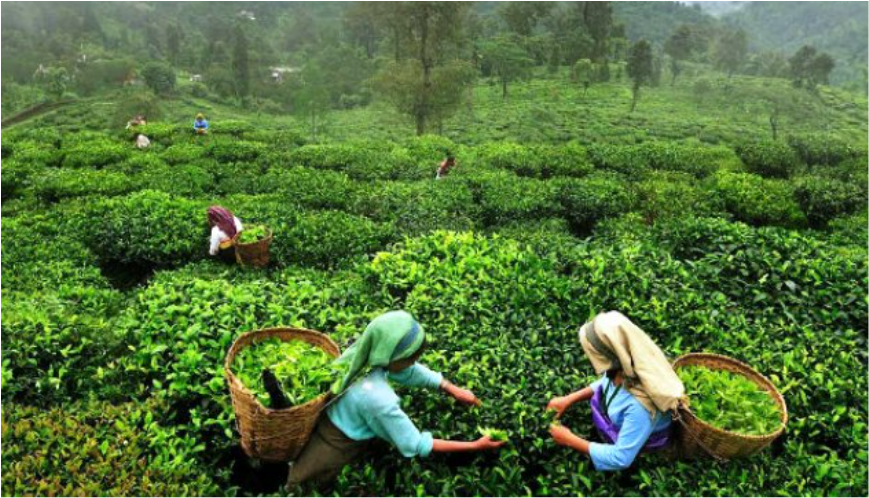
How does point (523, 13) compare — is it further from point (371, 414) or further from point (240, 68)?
point (371, 414)

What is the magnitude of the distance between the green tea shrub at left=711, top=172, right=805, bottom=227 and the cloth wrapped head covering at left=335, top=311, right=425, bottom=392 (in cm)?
721

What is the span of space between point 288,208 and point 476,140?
1015 inches

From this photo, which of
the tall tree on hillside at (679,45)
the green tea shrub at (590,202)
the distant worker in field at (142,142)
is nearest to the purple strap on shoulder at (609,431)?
the green tea shrub at (590,202)

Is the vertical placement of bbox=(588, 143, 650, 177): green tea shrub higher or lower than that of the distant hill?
lower

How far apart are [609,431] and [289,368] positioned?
200cm

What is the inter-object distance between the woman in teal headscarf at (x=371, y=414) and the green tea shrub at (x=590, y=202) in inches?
234

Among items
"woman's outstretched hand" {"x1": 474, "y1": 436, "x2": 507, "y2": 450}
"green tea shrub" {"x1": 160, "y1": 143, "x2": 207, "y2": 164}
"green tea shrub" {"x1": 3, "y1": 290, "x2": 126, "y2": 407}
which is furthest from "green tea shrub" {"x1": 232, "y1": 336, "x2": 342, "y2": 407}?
"green tea shrub" {"x1": 160, "y1": 143, "x2": 207, "y2": 164}

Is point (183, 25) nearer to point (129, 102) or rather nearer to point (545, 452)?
point (129, 102)

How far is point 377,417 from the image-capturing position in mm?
3279

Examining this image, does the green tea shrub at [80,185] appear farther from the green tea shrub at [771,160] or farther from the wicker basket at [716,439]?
the green tea shrub at [771,160]

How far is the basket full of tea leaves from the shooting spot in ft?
21.1

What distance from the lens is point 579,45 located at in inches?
→ 2036

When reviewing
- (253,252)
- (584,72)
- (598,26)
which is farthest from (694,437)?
(598,26)

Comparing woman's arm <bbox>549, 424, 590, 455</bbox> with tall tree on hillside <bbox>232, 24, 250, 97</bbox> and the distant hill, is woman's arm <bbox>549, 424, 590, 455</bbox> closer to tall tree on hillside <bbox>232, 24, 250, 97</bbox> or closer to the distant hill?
tall tree on hillside <bbox>232, 24, 250, 97</bbox>
